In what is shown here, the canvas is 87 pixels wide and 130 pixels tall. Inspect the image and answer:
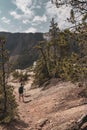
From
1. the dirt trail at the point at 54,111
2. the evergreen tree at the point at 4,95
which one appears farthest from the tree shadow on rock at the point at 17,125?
the evergreen tree at the point at 4,95

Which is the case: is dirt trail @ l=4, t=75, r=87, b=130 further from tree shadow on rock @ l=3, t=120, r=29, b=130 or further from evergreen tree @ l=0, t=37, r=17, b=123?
evergreen tree @ l=0, t=37, r=17, b=123

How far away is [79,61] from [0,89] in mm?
6478

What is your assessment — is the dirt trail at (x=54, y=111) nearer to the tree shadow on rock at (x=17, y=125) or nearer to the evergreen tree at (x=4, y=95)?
the tree shadow on rock at (x=17, y=125)

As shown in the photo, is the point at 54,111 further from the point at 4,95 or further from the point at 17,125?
the point at 4,95

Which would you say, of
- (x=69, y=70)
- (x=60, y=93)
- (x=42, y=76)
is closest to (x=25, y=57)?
(x=42, y=76)

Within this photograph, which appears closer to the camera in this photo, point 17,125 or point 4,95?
point 17,125

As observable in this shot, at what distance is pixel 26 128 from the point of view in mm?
18688

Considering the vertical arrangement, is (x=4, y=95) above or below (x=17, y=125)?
above

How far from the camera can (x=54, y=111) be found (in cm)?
2223

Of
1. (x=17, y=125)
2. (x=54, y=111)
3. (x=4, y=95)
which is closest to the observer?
(x=17, y=125)

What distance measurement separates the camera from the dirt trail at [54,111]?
717 inches

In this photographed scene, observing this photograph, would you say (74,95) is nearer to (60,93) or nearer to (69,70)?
(60,93)

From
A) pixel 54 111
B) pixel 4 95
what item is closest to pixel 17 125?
pixel 4 95

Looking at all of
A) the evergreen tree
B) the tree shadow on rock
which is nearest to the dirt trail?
the tree shadow on rock
